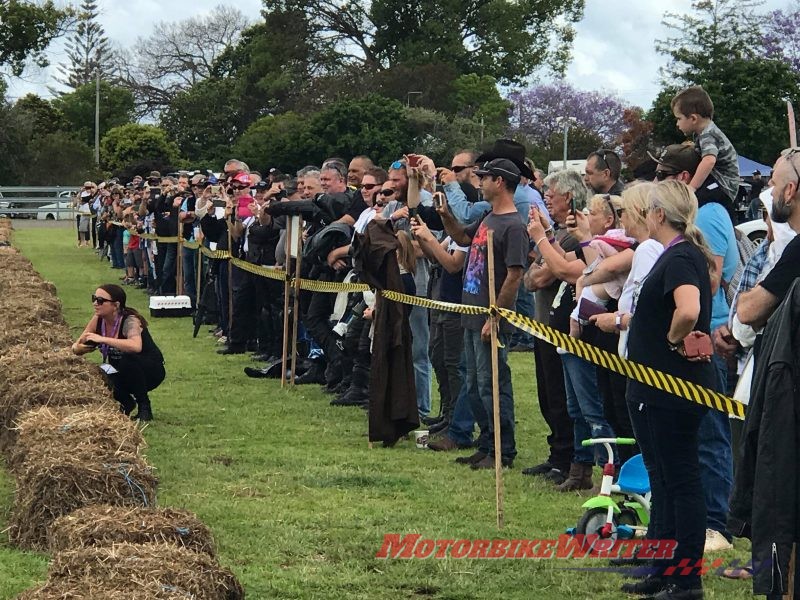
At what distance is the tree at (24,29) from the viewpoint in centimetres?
3809

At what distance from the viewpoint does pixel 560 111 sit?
76.2 m

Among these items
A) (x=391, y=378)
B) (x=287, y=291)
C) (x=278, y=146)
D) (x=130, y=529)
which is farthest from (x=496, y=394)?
(x=278, y=146)

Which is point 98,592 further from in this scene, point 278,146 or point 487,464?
point 278,146

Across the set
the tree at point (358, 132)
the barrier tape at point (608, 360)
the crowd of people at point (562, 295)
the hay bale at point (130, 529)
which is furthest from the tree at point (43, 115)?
the hay bale at point (130, 529)

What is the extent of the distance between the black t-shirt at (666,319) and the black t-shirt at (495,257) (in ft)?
8.59

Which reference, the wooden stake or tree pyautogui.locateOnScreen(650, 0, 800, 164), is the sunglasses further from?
tree pyautogui.locateOnScreen(650, 0, 800, 164)

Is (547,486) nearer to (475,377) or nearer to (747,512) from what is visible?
(475,377)

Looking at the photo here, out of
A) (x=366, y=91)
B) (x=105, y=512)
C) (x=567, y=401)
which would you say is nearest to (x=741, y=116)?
(x=366, y=91)

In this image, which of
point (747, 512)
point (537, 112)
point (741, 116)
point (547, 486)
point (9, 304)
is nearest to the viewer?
point (747, 512)

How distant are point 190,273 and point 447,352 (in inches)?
461

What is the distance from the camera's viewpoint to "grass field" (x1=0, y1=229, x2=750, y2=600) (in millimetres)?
6473

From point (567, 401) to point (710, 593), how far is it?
8.60 ft

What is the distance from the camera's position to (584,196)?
870cm

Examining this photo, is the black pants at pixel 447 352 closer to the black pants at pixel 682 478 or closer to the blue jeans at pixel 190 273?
the black pants at pixel 682 478
